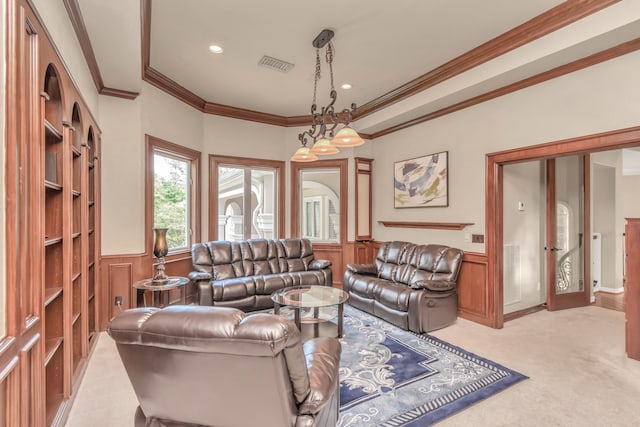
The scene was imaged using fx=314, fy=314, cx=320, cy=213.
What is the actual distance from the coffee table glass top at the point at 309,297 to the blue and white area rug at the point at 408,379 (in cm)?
47

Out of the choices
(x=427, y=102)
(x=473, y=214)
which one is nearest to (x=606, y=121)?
(x=473, y=214)

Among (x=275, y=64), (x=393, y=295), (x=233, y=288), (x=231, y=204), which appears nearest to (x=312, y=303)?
(x=393, y=295)

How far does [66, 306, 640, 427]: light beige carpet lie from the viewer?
2078 mm

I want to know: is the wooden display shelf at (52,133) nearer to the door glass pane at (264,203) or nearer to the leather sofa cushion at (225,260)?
the leather sofa cushion at (225,260)

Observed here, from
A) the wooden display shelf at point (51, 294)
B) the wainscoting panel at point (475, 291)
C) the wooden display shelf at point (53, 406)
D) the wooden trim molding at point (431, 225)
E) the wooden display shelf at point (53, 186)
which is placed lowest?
the wooden display shelf at point (53, 406)

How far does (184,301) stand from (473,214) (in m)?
4.08

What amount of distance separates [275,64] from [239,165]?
6.90 feet

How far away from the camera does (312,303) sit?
3.05 metres

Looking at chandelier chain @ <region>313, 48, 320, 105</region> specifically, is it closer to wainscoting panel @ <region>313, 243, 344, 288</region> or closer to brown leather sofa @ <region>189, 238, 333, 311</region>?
brown leather sofa @ <region>189, 238, 333, 311</region>

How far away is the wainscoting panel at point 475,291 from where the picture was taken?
12.4 feet

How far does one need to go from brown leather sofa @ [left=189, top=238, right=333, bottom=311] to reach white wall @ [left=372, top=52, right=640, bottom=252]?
153 centimetres

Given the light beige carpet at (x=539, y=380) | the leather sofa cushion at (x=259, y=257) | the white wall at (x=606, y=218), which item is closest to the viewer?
the light beige carpet at (x=539, y=380)

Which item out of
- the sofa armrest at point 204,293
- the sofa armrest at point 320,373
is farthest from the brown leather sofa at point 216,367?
the sofa armrest at point 204,293

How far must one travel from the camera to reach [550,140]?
127 inches
